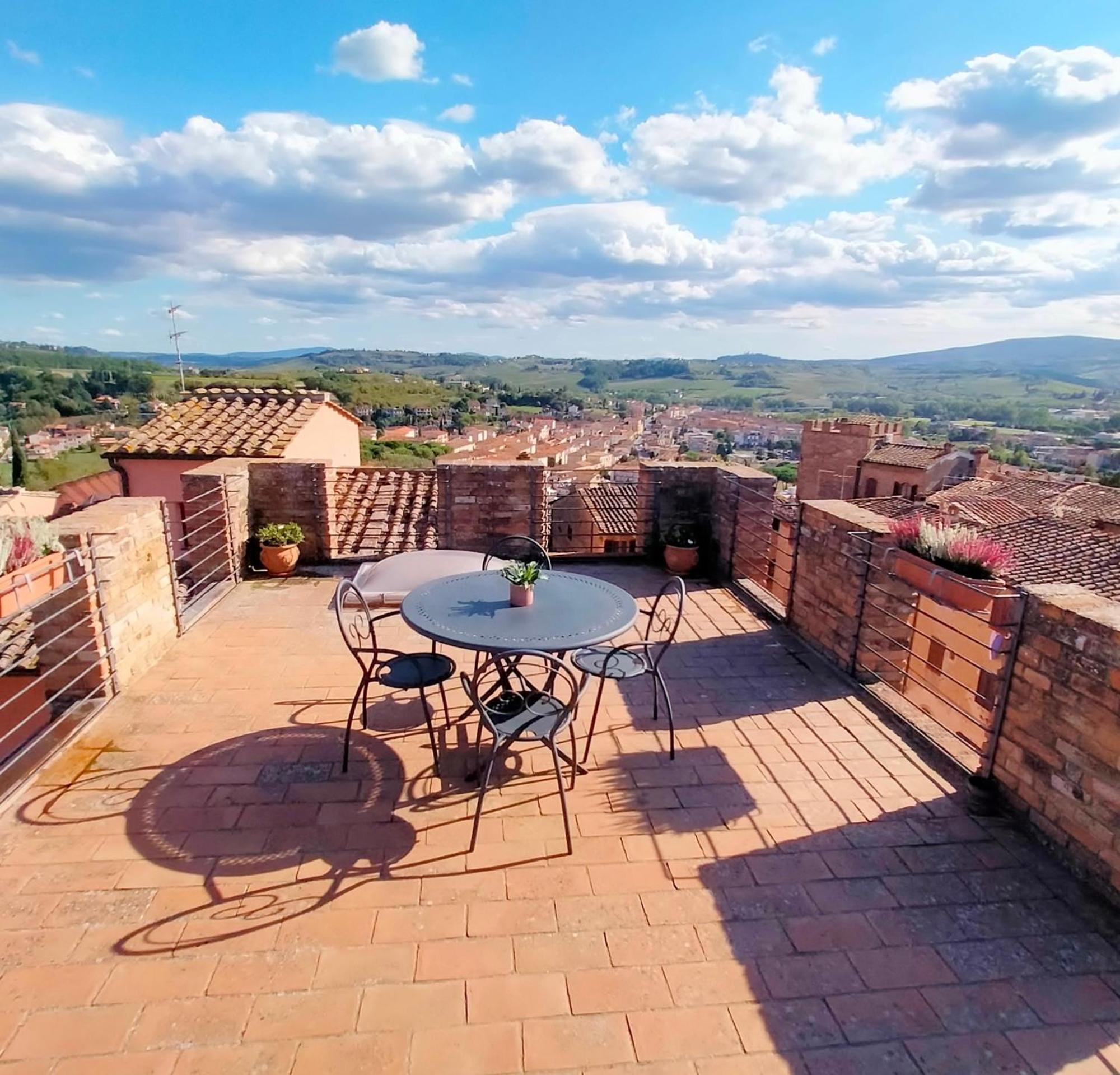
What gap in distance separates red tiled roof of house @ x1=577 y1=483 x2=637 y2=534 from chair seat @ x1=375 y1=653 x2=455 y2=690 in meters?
7.65

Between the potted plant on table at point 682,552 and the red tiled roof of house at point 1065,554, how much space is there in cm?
521

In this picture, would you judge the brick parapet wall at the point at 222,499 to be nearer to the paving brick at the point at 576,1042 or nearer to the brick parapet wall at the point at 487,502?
the brick parapet wall at the point at 487,502

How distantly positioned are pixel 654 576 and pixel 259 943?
4.66 m

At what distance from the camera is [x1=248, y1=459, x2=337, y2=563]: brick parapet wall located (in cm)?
634

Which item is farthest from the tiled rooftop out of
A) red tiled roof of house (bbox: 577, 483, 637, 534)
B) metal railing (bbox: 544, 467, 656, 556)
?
red tiled roof of house (bbox: 577, 483, 637, 534)

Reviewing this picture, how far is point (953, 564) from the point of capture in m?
3.63

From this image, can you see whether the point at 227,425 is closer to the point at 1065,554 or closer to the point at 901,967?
the point at 901,967

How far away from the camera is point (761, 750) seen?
3492 mm

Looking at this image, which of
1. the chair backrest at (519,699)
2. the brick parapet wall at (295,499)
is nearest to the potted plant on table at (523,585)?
the chair backrest at (519,699)

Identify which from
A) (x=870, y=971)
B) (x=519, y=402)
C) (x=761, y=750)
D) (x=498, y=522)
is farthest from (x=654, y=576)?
(x=519, y=402)

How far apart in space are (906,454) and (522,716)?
2960 centimetres

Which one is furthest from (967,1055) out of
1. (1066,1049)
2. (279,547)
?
(279,547)

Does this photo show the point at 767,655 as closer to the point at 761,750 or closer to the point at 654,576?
the point at 761,750

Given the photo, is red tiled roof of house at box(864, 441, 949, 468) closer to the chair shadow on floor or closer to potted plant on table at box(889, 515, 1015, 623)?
potted plant on table at box(889, 515, 1015, 623)
